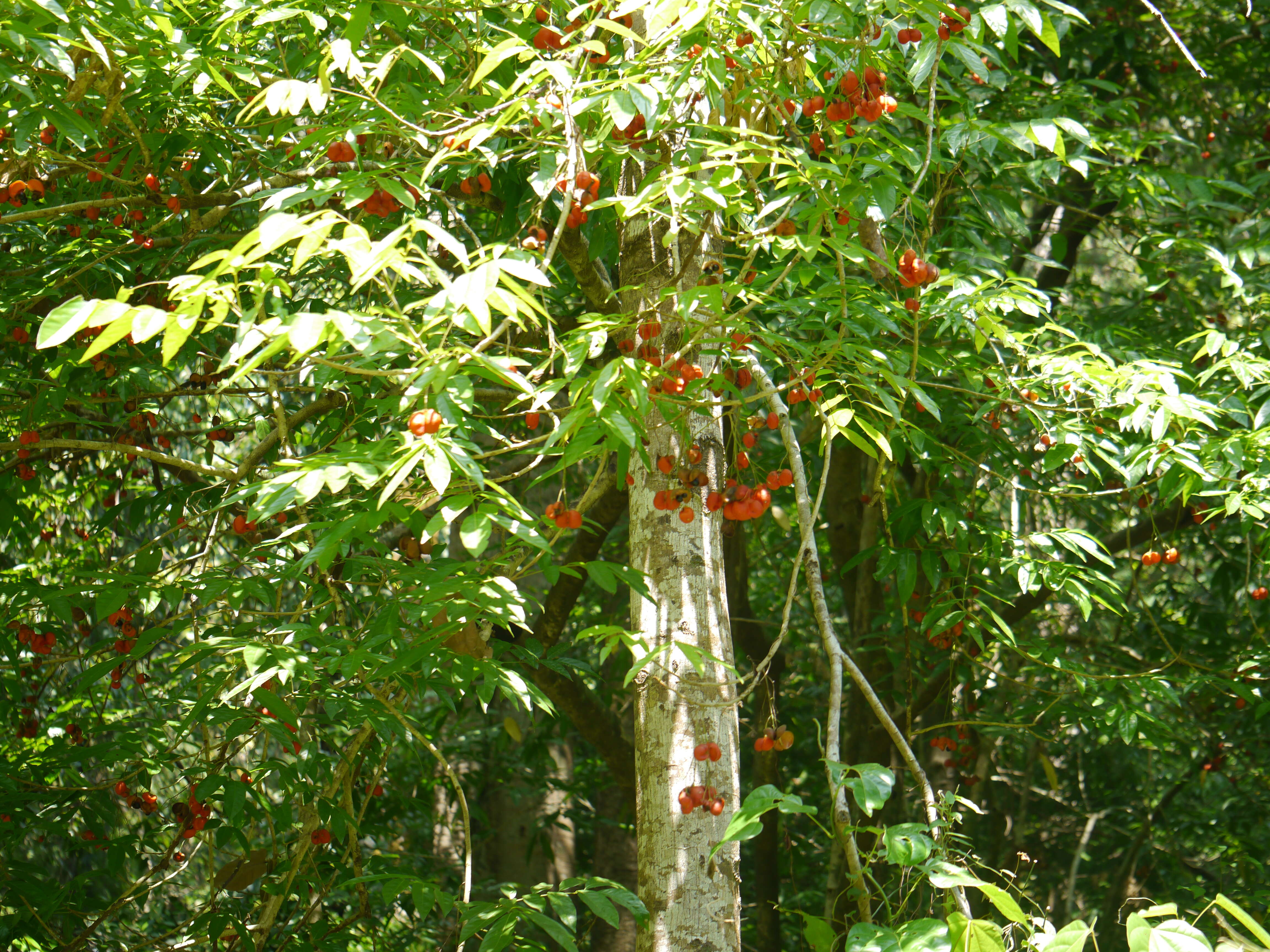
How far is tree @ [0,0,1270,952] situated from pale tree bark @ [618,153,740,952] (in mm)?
11

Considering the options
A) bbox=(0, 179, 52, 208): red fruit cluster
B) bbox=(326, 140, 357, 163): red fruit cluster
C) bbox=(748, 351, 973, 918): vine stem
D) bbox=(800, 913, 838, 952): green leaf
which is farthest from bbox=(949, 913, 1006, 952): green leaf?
bbox=(0, 179, 52, 208): red fruit cluster

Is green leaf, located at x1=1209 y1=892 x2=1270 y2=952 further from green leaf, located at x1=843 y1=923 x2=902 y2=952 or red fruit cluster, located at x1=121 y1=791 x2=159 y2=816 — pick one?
red fruit cluster, located at x1=121 y1=791 x2=159 y2=816

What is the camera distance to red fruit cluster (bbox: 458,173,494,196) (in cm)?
278

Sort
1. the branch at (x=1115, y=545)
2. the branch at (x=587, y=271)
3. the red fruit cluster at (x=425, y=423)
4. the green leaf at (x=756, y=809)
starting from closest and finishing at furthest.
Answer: the green leaf at (x=756, y=809)
the red fruit cluster at (x=425, y=423)
the branch at (x=587, y=271)
the branch at (x=1115, y=545)

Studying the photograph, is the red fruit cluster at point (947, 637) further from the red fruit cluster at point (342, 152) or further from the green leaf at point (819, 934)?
the red fruit cluster at point (342, 152)

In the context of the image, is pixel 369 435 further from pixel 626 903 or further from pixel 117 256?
pixel 626 903

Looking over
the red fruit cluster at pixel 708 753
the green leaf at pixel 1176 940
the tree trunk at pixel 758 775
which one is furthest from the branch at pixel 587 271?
the green leaf at pixel 1176 940

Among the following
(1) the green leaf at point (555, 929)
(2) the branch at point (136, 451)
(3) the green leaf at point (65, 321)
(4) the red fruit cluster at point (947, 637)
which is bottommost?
(4) the red fruit cluster at point (947, 637)

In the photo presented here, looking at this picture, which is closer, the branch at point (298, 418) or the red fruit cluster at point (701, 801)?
the red fruit cluster at point (701, 801)

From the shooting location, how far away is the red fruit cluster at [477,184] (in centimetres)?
278

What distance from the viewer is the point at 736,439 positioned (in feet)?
7.59

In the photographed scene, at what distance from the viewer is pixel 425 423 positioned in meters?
1.55

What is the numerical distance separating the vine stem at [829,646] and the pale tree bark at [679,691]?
16cm

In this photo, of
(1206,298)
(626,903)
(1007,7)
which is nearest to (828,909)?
(626,903)
